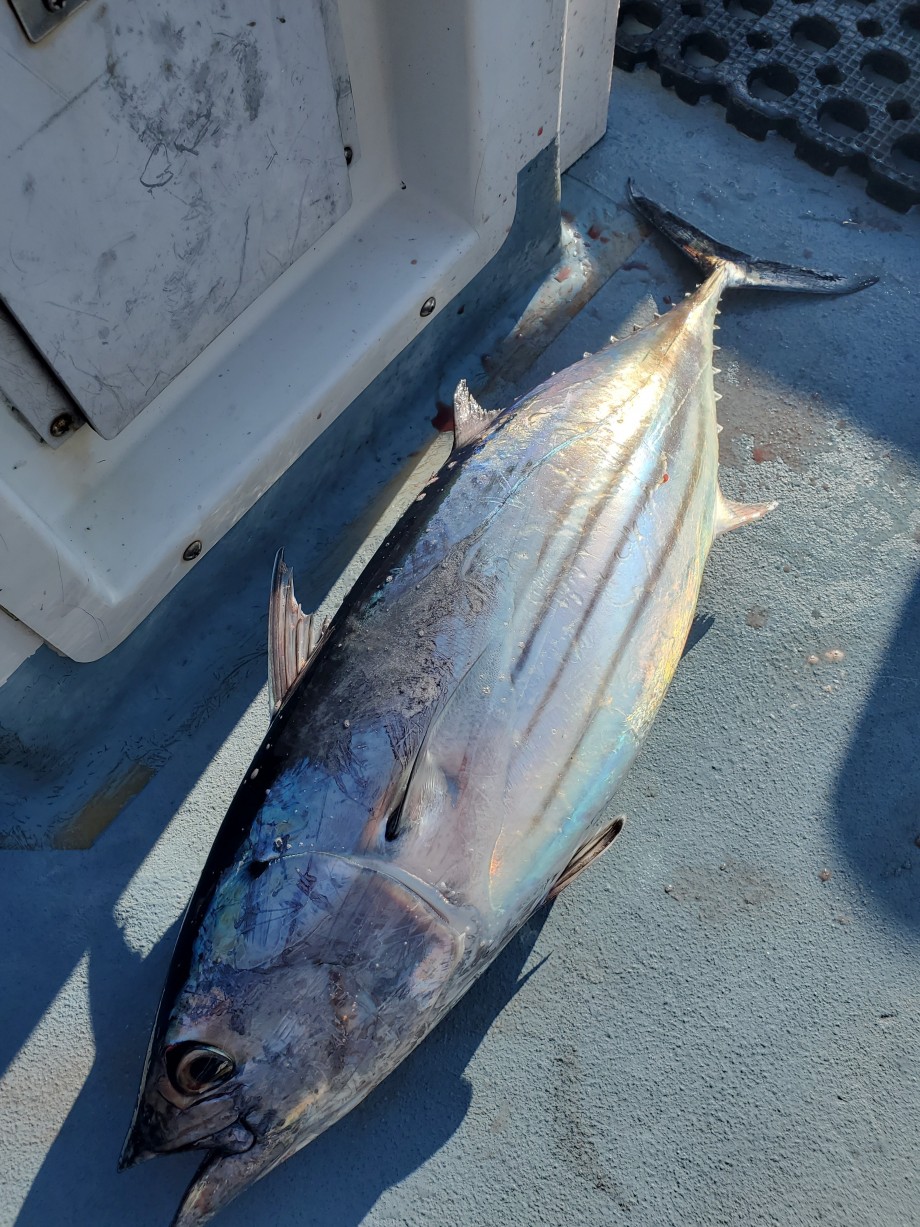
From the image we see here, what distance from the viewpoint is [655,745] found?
75.7 inches

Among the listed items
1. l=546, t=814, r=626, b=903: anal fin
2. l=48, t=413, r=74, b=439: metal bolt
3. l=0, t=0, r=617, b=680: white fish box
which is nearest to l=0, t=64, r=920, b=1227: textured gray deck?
l=546, t=814, r=626, b=903: anal fin

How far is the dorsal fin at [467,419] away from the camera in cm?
192

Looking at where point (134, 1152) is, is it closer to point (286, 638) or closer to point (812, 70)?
point (286, 638)

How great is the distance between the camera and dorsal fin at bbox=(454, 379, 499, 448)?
6.28ft

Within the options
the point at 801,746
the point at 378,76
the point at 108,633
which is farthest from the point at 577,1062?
the point at 378,76

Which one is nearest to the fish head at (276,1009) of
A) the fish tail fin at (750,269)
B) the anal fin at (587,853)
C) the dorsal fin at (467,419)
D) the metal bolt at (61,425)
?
the anal fin at (587,853)

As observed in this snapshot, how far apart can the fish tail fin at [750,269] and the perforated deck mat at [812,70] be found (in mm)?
353

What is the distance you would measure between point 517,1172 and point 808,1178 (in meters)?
0.50

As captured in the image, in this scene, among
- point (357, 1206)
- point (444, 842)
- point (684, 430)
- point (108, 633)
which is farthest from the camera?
point (684, 430)

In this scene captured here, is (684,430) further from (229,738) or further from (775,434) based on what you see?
(229,738)

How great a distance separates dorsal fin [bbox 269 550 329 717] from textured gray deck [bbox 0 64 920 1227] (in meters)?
0.39

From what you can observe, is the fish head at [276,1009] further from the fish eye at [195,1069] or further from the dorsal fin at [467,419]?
the dorsal fin at [467,419]

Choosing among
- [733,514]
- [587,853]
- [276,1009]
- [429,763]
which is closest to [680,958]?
[587,853]

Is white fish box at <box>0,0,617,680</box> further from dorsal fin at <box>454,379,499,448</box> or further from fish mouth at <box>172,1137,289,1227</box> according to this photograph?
fish mouth at <box>172,1137,289,1227</box>
